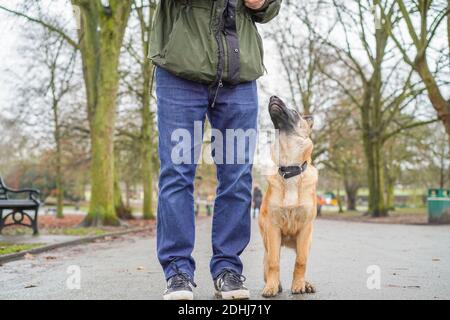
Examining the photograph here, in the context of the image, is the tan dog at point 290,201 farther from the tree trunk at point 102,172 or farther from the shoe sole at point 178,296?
the tree trunk at point 102,172

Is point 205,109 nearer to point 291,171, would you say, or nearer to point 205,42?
point 205,42

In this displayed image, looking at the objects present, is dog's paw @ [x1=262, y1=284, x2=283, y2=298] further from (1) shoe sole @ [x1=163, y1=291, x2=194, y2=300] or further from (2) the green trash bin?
(2) the green trash bin

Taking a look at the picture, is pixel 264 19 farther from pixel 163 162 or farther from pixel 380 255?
pixel 380 255

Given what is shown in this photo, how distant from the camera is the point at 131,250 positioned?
8.27 metres

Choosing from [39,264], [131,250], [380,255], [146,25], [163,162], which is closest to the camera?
[163,162]

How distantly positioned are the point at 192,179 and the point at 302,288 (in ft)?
3.43

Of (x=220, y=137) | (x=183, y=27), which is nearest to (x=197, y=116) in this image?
(x=220, y=137)

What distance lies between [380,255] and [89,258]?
3.61 m

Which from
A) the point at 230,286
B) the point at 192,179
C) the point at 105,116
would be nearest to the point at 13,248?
the point at 192,179

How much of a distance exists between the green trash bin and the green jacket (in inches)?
608

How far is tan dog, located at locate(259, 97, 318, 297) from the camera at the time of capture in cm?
380

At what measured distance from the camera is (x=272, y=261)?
12.4ft

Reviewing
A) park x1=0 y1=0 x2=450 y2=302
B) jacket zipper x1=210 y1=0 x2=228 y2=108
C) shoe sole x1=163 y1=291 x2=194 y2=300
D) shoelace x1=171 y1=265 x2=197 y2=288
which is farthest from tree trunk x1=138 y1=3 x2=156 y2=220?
shoe sole x1=163 y1=291 x2=194 y2=300
